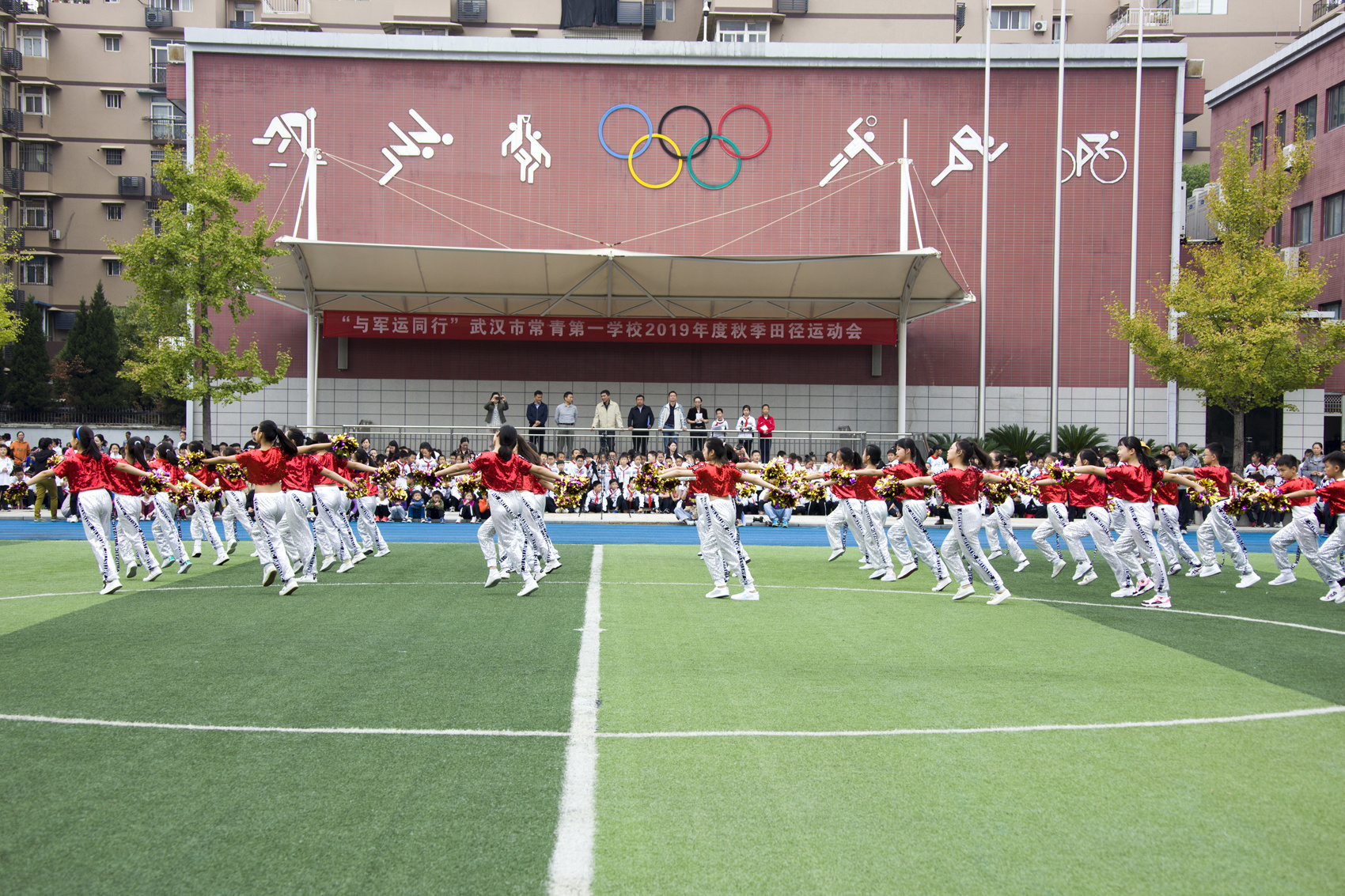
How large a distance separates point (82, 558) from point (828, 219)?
20153mm

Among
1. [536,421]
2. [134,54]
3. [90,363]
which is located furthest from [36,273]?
[536,421]

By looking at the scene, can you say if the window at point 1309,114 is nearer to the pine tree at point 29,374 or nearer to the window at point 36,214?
the pine tree at point 29,374

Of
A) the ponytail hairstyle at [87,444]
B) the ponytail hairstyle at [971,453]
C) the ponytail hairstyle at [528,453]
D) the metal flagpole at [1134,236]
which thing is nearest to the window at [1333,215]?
the metal flagpole at [1134,236]

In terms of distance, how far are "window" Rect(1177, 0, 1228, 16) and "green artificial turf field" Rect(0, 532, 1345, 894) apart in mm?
51522

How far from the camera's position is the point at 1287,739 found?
19.7ft

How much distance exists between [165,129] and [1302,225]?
5269cm

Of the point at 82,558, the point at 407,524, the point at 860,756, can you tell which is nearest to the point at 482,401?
the point at 407,524

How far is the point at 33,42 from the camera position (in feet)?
172

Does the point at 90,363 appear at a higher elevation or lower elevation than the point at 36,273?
lower

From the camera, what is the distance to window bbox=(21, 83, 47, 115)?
52.2 meters

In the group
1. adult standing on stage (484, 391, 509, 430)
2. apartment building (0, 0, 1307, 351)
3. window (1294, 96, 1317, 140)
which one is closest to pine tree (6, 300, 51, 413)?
apartment building (0, 0, 1307, 351)

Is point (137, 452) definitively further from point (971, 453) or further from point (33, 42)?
point (33, 42)

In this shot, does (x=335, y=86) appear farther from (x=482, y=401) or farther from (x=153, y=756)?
(x=153, y=756)

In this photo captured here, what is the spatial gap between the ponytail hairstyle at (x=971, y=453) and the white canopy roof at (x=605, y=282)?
11.5 metres
